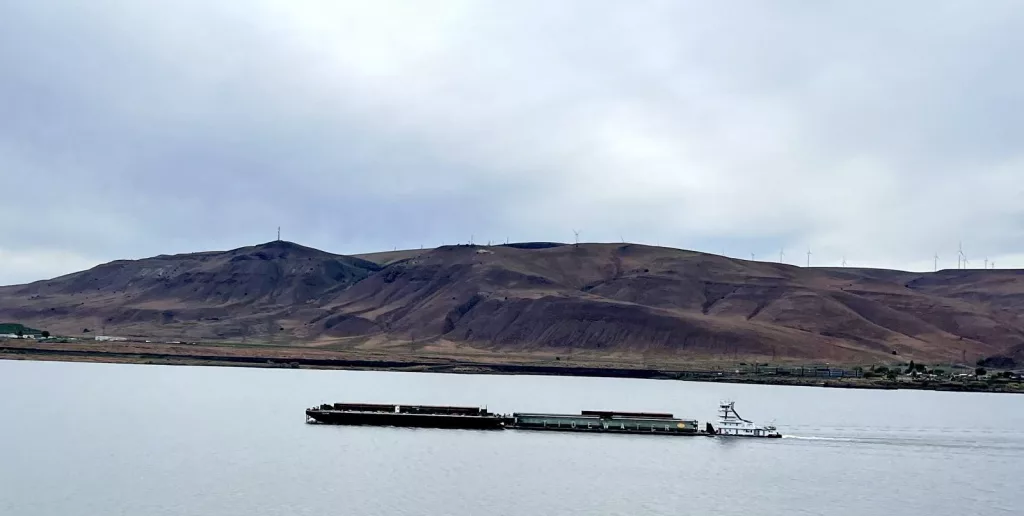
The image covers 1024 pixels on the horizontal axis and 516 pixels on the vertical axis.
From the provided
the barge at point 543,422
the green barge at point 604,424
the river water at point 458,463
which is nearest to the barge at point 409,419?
the barge at point 543,422

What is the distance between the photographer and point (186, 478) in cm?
6116

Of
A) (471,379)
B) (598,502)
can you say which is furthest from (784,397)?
(598,502)

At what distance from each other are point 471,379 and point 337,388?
4442 centimetres

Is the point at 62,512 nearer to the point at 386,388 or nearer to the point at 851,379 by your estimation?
the point at 386,388

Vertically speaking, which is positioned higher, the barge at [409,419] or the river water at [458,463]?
the barge at [409,419]

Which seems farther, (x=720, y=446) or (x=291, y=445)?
(x=720, y=446)

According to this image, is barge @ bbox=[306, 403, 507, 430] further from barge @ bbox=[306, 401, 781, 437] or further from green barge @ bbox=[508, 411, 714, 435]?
green barge @ bbox=[508, 411, 714, 435]

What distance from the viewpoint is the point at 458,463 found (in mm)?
71688

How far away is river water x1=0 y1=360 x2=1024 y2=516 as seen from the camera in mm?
56531

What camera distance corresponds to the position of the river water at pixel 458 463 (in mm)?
56531

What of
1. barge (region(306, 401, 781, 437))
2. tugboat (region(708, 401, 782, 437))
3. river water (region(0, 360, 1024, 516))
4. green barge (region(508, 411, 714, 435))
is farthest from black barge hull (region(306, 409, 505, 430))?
tugboat (region(708, 401, 782, 437))

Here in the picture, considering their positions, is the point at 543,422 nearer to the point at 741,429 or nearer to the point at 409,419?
the point at 409,419

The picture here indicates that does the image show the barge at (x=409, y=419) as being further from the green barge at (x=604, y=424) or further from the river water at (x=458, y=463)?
the river water at (x=458, y=463)

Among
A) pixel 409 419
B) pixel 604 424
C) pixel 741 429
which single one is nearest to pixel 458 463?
pixel 409 419
